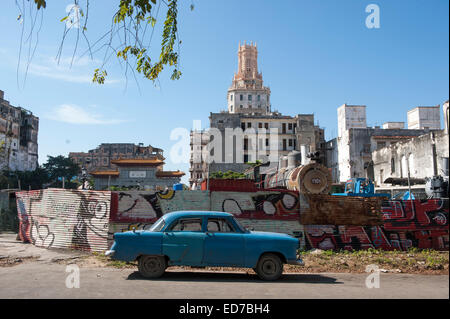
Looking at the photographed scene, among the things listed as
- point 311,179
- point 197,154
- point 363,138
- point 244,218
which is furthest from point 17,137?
point 244,218

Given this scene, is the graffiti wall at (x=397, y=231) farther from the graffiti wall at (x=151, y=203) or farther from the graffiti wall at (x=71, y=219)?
the graffiti wall at (x=71, y=219)

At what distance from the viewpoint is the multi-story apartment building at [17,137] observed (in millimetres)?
60812

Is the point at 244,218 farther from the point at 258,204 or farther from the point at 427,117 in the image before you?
the point at 427,117

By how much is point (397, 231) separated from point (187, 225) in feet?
29.1

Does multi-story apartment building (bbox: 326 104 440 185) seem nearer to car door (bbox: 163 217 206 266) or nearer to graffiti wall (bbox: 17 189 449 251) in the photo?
graffiti wall (bbox: 17 189 449 251)

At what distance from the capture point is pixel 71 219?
42.1 feet

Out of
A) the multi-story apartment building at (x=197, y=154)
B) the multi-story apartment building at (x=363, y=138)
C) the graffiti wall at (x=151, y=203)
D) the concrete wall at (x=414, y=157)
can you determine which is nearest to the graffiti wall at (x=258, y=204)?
the graffiti wall at (x=151, y=203)

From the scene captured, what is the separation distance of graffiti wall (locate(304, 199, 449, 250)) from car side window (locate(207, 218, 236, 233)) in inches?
215

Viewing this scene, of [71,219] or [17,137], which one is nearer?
[71,219]

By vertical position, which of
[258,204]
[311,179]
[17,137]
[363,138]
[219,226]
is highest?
[17,137]

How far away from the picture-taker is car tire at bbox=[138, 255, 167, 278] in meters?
8.08

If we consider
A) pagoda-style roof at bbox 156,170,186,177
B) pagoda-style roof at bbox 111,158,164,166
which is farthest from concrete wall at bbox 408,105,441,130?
pagoda-style roof at bbox 111,158,164,166

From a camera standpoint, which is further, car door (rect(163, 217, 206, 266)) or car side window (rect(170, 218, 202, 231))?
car side window (rect(170, 218, 202, 231))
